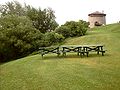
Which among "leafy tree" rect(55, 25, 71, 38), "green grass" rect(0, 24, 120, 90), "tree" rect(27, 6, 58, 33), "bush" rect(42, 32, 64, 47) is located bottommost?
"green grass" rect(0, 24, 120, 90)

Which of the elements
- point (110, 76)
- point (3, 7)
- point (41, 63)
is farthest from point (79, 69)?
point (3, 7)

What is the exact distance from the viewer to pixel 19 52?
40312mm

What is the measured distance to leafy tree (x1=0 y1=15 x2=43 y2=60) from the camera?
38.0 m

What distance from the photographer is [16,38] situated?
38375 mm

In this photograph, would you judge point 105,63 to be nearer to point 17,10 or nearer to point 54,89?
point 54,89

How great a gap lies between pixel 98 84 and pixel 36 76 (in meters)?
4.83

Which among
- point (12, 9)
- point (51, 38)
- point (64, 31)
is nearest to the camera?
point (51, 38)

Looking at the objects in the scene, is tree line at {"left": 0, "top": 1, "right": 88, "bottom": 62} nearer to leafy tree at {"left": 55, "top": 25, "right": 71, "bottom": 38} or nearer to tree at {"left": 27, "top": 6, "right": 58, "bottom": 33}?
leafy tree at {"left": 55, "top": 25, "right": 71, "bottom": 38}

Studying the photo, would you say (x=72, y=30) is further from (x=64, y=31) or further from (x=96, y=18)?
(x=96, y=18)

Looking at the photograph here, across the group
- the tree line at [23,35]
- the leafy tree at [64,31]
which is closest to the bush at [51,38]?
the tree line at [23,35]

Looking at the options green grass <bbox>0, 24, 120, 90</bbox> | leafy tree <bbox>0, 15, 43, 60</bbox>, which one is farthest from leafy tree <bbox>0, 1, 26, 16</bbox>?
green grass <bbox>0, 24, 120, 90</bbox>

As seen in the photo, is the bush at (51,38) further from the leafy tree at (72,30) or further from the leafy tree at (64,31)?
the leafy tree at (72,30)

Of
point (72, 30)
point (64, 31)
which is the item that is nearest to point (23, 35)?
point (64, 31)

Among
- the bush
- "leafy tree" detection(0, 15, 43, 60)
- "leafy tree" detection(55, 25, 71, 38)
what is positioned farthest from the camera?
"leafy tree" detection(55, 25, 71, 38)
